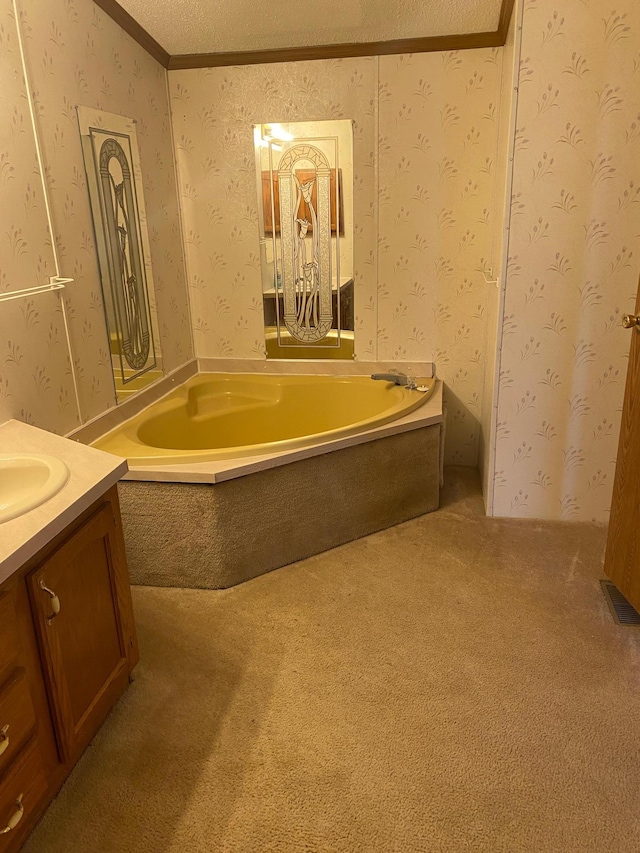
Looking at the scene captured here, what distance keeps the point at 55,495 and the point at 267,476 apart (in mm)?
969

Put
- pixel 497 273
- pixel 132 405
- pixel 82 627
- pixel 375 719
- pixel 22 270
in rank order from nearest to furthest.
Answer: pixel 82 627
pixel 375 719
pixel 22 270
pixel 497 273
pixel 132 405

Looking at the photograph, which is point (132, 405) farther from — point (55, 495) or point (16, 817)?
point (16, 817)

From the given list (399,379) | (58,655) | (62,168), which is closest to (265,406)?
(399,379)

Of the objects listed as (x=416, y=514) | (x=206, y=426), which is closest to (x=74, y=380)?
(x=206, y=426)

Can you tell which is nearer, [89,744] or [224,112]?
[89,744]

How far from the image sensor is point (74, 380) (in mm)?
2326

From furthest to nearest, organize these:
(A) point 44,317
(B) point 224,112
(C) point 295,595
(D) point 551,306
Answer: (B) point 224,112
(D) point 551,306
(C) point 295,595
(A) point 44,317

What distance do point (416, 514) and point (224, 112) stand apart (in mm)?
2154

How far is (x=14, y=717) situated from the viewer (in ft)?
4.08

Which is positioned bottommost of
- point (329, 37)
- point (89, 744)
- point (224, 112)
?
point (89, 744)

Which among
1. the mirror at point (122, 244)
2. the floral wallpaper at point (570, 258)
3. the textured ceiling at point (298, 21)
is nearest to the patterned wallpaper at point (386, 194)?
the textured ceiling at point (298, 21)

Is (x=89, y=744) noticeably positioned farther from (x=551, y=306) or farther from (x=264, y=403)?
(x=551, y=306)

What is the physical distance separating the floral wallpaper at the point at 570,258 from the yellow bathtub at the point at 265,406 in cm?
55

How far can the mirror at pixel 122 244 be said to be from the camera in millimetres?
2453
